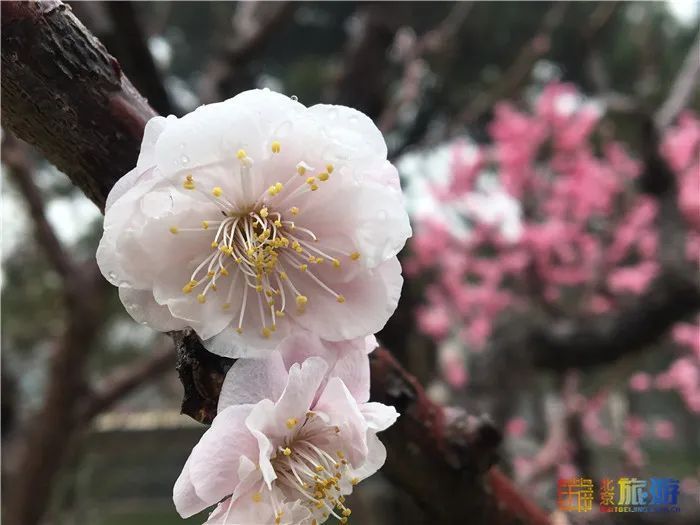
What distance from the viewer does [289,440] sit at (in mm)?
318

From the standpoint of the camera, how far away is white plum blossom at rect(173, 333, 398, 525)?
0.95 ft

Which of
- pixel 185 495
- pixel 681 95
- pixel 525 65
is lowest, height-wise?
pixel 185 495

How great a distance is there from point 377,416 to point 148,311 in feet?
0.43

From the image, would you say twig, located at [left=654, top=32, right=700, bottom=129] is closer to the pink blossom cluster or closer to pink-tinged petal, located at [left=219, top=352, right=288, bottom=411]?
the pink blossom cluster

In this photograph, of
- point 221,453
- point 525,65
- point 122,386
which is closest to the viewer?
point 221,453

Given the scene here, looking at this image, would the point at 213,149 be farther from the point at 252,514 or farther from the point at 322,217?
the point at 252,514

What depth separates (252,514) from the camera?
30 centimetres

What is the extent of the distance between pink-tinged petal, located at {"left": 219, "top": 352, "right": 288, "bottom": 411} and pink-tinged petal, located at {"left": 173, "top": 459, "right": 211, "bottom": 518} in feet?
0.12

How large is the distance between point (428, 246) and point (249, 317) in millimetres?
3782

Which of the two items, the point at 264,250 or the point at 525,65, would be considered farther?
the point at 525,65

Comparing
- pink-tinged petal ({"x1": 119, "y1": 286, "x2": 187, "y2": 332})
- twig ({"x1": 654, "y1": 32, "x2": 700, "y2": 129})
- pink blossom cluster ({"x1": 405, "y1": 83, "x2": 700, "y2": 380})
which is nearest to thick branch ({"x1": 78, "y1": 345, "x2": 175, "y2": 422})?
pink blossom cluster ({"x1": 405, "y1": 83, "x2": 700, "y2": 380})

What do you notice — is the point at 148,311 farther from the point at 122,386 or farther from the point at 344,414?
the point at 122,386

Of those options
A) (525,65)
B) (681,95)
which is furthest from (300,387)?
(525,65)

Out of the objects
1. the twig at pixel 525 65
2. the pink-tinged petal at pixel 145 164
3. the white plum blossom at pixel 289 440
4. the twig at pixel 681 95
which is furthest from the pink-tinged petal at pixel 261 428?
the twig at pixel 525 65
